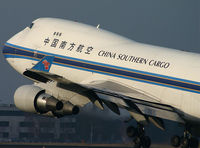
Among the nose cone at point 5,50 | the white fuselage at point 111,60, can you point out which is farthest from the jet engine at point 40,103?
the nose cone at point 5,50

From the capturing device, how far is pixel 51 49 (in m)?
43.0

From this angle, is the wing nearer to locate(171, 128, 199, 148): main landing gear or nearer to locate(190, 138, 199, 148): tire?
locate(171, 128, 199, 148): main landing gear

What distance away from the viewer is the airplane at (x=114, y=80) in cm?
3647

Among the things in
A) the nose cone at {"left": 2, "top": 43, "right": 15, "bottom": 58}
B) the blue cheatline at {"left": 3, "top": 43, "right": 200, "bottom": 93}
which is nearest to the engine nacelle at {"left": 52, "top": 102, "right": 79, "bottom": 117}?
the blue cheatline at {"left": 3, "top": 43, "right": 200, "bottom": 93}

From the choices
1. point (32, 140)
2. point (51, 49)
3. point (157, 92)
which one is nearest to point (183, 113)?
point (157, 92)

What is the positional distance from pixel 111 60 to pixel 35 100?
5.36 meters

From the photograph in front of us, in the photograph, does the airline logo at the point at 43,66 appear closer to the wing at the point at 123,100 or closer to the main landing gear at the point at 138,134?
the wing at the point at 123,100

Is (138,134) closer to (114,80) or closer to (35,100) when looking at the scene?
(114,80)

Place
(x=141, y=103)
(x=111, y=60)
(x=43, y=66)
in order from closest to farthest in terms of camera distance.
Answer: (x=43, y=66)
(x=141, y=103)
(x=111, y=60)

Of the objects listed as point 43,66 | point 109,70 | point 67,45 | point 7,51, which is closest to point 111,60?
point 109,70

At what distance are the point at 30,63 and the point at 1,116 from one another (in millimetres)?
31646

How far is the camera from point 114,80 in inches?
1567

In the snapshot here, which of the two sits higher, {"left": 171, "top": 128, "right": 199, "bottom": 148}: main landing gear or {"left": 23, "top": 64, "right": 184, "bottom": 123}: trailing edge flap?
{"left": 23, "top": 64, "right": 184, "bottom": 123}: trailing edge flap

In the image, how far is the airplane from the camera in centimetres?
3647
